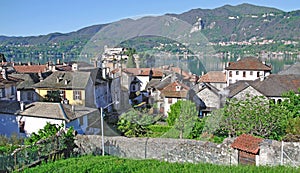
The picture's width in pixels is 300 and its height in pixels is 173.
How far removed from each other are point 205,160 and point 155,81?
470 centimetres

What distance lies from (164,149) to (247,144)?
2504 millimetres

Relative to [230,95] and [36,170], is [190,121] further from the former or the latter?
[230,95]

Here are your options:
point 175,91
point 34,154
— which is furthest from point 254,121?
point 34,154

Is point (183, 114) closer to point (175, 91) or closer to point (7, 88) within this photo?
point (175, 91)

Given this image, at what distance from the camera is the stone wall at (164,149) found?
8812 millimetres

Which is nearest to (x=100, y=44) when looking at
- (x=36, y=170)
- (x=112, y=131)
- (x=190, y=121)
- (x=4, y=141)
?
(x=36, y=170)

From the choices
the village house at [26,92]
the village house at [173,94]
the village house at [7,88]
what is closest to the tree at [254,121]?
the village house at [173,94]

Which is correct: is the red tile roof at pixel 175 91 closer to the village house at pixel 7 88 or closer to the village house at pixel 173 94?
the village house at pixel 173 94

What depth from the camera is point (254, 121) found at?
12.5 m

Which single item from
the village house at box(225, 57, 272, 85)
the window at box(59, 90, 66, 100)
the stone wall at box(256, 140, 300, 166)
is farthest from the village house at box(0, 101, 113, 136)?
the village house at box(225, 57, 272, 85)

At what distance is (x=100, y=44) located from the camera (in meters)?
6.12

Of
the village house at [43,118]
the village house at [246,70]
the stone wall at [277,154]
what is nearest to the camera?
the stone wall at [277,154]

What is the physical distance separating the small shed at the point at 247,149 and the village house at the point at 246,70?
68.3 feet

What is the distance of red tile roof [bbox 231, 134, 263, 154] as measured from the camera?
27.5ft
